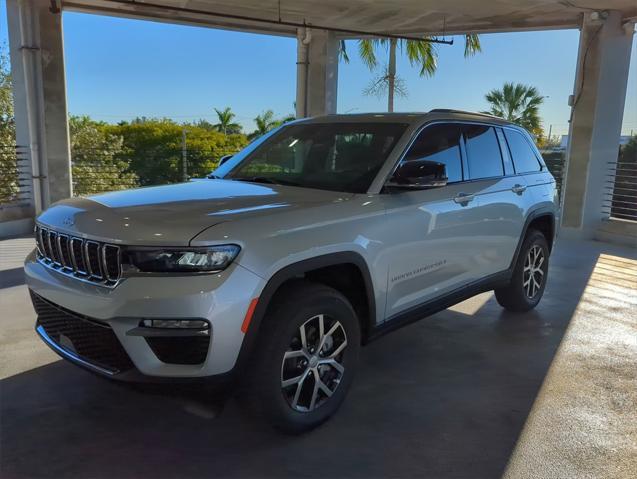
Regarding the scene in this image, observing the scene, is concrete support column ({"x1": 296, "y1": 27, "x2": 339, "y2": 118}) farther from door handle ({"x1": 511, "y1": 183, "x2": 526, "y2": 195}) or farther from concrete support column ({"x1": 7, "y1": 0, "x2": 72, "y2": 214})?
door handle ({"x1": 511, "y1": 183, "x2": 526, "y2": 195})

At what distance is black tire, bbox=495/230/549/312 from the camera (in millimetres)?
4699

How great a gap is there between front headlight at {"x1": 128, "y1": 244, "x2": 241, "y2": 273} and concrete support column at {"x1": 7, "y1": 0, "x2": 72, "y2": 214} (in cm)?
730

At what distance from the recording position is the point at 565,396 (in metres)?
3.29

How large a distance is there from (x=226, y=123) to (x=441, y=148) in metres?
41.6

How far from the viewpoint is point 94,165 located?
11.6 meters

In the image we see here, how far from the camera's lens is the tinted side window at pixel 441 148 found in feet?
11.4

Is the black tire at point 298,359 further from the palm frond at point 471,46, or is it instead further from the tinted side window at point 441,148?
the palm frond at point 471,46

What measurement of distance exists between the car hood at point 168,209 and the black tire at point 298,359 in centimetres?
48

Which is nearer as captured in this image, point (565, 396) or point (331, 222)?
point (331, 222)

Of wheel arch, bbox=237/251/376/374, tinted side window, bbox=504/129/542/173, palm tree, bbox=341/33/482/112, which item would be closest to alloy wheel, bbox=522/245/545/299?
tinted side window, bbox=504/129/542/173

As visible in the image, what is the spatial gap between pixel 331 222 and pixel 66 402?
6.21 ft

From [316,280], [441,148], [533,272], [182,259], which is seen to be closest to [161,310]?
[182,259]

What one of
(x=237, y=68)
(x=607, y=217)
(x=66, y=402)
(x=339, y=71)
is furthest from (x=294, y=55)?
(x=237, y=68)

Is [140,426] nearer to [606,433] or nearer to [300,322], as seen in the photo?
[300,322]
